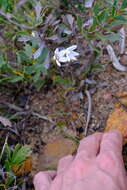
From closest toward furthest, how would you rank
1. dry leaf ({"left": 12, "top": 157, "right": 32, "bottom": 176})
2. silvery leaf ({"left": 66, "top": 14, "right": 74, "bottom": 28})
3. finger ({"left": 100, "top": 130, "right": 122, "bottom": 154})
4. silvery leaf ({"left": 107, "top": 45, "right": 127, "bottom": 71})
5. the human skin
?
the human skin, finger ({"left": 100, "top": 130, "right": 122, "bottom": 154}), silvery leaf ({"left": 66, "top": 14, "right": 74, "bottom": 28}), dry leaf ({"left": 12, "top": 157, "right": 32, "bottom": 176}), silvery leaf ({"left": 107, "top": 45, "right": 127, "bottom": 71})

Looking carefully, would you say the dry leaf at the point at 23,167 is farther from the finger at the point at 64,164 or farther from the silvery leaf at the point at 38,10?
the silvery leaf at the point at 38,10

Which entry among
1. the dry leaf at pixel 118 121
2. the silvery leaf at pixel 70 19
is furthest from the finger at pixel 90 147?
the silvery leaf at pixel 70 19

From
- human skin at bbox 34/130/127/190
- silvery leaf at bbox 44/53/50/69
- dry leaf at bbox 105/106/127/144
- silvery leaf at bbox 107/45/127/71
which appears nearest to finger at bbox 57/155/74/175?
human skin at bbox 34/130/127/190

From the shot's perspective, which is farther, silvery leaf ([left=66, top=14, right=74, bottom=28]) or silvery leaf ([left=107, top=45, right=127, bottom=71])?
silvery leaf ([left=107, top=45, right=127, bottom=71])

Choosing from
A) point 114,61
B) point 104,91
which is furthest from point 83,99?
point 114,61

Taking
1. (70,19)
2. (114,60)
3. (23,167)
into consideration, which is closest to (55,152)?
(23,167)

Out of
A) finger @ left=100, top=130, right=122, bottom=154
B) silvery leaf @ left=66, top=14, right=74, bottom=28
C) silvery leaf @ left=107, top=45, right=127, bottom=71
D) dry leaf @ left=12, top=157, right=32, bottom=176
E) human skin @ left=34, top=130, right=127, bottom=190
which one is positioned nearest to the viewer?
human skin @ left=34, top=130, right=127, bottom=190

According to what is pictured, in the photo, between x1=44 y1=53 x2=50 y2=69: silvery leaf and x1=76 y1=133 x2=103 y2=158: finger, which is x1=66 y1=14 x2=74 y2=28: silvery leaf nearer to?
x1=44 y1=53 x2=50 y2=69: silvery leaf

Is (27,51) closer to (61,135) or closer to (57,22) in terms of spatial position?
(57,22)

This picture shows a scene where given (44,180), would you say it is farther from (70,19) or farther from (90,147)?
(70,19)
